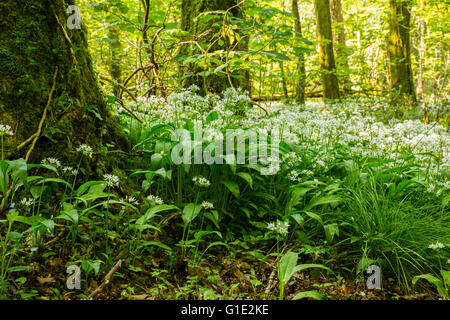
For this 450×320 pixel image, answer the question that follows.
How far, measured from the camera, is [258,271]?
7.08ft

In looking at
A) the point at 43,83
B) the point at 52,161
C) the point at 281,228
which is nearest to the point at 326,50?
the point at 281,228

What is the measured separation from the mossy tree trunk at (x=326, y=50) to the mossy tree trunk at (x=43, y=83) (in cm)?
711

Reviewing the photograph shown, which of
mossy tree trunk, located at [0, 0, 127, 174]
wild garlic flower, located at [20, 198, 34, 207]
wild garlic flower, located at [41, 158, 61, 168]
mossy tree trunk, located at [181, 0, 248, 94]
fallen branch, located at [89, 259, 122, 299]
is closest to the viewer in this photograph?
fallen branch, located at [89, 259, 122, 299]

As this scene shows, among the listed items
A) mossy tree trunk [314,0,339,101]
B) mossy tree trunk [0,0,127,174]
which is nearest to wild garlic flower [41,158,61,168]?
mossy tree trunk [0,0,127,174]

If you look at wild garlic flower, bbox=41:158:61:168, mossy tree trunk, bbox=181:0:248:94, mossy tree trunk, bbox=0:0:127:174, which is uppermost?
mossy tree trunk, bbox=181:0:248:94

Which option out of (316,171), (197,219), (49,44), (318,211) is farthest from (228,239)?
(49,44)

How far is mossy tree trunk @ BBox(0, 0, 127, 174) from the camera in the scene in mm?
2033

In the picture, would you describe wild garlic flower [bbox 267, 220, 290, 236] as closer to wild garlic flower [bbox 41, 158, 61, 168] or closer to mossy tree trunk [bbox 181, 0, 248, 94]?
wild garlic flower [bbox 41, 158, 61, 168]

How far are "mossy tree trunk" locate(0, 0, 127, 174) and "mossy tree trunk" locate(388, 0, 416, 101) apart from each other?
29.0 feet

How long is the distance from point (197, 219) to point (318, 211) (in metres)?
1.03

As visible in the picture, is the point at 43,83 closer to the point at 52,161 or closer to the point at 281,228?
the point at 52,161

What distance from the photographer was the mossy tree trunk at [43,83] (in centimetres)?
203

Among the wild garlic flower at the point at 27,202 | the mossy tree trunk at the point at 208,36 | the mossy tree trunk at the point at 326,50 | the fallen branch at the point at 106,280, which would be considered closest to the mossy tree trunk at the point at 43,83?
the wild garlic flower at the point at 27,202

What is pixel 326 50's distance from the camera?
8.25m
